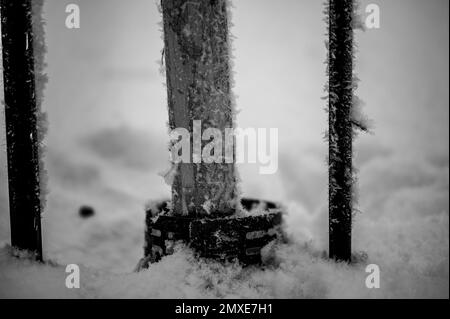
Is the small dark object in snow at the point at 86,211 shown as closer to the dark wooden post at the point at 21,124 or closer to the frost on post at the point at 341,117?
the dark wooden post at the point at 21,124

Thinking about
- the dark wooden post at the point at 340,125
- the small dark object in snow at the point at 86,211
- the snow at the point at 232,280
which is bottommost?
the small dark object in snow at the point at 86,211

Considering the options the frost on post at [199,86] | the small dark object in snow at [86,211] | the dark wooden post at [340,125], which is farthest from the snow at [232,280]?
the small dark object in snow at [86,211]

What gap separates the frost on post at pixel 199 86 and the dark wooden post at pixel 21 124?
1023 mm

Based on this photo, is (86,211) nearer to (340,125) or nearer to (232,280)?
(232,280)

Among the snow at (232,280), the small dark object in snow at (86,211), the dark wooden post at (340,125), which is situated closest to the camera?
the snow at (232,280)

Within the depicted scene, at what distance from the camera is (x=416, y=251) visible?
2936 millimetres

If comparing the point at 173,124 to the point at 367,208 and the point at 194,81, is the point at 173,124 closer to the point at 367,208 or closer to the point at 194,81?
the point at 194,81

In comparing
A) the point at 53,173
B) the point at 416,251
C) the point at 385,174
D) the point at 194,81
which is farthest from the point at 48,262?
the point at 385,174

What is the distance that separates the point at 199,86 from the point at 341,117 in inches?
42.8

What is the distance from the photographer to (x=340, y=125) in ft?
8.04

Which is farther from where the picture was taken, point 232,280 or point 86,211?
point 86,211

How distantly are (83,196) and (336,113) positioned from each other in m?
4.76

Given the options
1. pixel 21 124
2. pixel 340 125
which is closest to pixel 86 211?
pixel 21 124

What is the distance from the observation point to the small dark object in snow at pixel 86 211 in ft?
16.7
